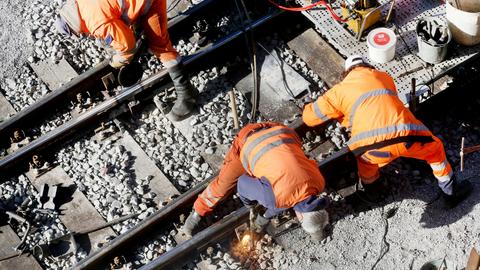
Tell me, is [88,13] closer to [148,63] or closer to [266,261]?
[148,63]

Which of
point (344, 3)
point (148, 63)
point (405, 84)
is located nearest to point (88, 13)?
point (148, 63)

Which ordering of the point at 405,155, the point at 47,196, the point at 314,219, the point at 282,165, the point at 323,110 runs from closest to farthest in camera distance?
the point at 282,165 → the point at 314,219 → the point at 405,155 → the point at 323,110 → the point at 47,196

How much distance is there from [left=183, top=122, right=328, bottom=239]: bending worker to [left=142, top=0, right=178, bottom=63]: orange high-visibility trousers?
1779 mm

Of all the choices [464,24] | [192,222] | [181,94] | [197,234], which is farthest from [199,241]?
[464,24]

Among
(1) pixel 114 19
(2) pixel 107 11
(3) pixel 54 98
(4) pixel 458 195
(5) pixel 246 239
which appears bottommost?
(4) pixel 458 195

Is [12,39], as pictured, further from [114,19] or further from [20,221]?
[20,221]

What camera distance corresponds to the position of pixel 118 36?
8312 mm

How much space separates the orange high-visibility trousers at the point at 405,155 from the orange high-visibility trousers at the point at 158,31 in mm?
2620

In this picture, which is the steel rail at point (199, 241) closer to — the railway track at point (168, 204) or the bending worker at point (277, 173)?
the railway track at point (168, 204)

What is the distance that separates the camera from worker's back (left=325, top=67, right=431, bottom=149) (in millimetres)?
7383

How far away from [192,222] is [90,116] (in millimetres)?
1950

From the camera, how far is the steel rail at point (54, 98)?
9297 millimetres

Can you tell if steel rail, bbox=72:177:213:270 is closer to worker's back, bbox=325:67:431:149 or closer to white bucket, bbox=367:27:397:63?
worker's back, bbox=325:67:431:149

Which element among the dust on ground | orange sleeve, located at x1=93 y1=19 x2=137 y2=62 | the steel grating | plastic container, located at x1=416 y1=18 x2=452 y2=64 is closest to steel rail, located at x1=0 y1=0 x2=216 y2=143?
the dust on ground
